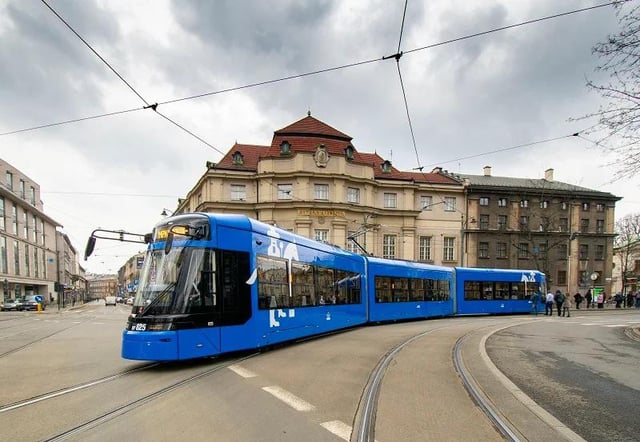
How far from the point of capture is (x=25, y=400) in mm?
6250

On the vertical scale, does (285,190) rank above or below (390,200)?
above

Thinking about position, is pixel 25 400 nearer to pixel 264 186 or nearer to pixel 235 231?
pixel 235 231

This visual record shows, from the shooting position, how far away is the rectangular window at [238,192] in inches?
1591

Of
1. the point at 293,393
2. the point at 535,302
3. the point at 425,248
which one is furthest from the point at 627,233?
the point at 293,393

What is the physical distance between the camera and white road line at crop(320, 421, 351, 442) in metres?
4.69

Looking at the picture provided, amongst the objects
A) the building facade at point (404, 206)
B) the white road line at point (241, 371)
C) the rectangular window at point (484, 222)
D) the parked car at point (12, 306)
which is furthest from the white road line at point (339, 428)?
the parked car at point (12, 306)

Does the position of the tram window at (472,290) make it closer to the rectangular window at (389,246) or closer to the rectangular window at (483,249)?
the rectangular window at (389,246)

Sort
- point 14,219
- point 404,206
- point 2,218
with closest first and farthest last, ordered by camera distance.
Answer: point 404,206 → point 2,218 → point 14,219

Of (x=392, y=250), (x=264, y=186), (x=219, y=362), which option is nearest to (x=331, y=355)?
(x=219, y=362)

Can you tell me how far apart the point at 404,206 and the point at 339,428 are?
40.4m

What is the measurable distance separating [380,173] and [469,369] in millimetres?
38179

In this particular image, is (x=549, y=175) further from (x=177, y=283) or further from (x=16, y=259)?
(x=16, y=259)

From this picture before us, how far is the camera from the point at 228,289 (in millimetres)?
8969

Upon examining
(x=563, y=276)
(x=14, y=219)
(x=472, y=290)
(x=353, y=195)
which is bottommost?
(x=563, y=276)
